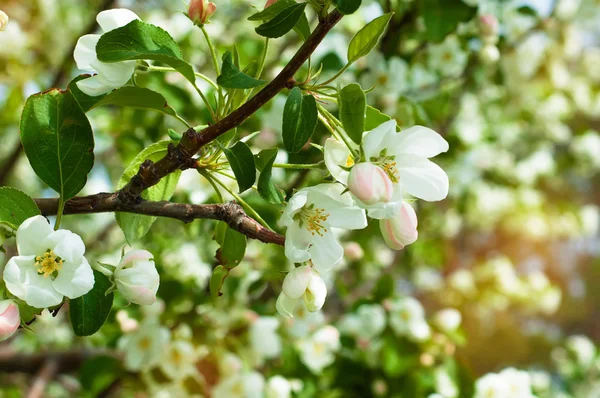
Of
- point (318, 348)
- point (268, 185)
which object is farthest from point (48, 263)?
point (318, 348)

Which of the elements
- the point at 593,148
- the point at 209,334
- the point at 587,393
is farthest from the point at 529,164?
the point at 209,334

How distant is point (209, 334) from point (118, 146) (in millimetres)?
657

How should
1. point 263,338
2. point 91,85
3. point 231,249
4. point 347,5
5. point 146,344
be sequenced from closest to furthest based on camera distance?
point 347,5
point 91,85
point 231,249
point 146,344
point 263,338

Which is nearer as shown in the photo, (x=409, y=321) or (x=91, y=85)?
(x=91, y=85)

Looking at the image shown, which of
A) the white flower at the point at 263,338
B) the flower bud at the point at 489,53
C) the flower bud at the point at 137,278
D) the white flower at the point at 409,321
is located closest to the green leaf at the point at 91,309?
the flower bud at the point at 137,278

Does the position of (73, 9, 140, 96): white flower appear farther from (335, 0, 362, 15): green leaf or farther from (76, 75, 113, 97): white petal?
(335, 0, 362, 15): green leaf

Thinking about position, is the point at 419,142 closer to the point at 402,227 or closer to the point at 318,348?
the point at 402,227

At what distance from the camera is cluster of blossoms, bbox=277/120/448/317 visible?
2.04ft

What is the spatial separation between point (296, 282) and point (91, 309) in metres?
0.23

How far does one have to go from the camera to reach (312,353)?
5.08 feet

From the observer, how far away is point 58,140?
26.1 inches

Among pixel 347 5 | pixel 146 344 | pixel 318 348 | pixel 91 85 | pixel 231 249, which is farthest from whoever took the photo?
pixel 318 348

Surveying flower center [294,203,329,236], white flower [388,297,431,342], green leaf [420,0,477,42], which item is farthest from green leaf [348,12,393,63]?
white flower [388,297,431,342]

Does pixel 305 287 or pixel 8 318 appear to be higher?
pixel 305 287
